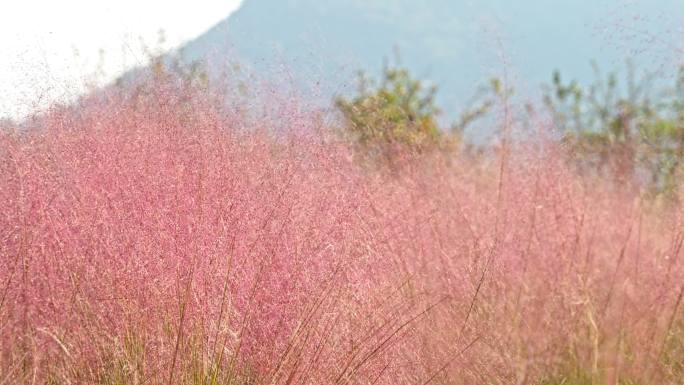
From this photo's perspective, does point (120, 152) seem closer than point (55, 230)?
No

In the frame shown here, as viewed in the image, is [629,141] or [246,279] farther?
[629,141]

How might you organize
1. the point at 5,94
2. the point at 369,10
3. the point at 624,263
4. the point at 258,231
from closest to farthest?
the point at 258,231 < the point at 5,94 < the point at 624,263 < the point at 369,10

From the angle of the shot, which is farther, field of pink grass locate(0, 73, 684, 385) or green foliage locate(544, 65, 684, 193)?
green foliage locate(544, 65, 684, 193)

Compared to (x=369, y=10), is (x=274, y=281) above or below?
below

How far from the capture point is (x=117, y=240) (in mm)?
2645

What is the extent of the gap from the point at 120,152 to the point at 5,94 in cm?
53

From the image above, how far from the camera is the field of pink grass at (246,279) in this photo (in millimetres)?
2516

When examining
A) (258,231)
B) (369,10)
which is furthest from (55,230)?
(369,10)

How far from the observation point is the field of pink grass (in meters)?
2.52

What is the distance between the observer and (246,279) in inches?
104

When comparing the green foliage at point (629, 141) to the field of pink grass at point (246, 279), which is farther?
the green foliage at point (629, 141)

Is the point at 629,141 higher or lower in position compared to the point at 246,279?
higher

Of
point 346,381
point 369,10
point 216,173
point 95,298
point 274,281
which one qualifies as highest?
point 369,10

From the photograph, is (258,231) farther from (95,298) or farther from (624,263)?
(624,263)
